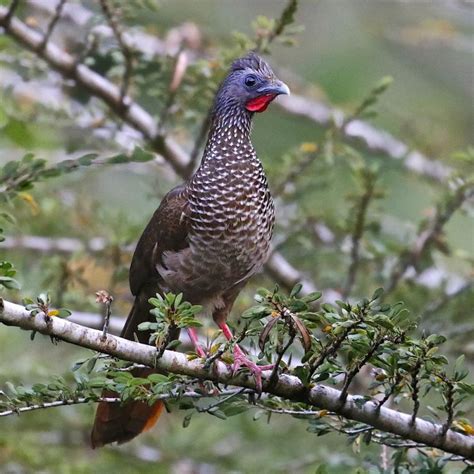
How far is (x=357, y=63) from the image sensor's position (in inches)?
424

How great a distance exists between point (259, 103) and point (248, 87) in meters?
0.09

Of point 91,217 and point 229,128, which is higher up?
point 229,128

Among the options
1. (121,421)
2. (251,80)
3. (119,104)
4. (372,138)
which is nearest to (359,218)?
(251,80)

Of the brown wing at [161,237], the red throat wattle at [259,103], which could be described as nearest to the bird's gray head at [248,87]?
the red throat wattle at [259,103]

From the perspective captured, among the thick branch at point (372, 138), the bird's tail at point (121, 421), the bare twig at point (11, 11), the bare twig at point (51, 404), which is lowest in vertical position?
the bird's tail at point (121, 421)

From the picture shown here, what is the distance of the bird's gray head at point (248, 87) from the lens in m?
4.79

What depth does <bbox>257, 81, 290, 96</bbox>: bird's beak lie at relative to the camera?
4711 mm

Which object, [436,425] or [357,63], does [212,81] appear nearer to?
[436,425]

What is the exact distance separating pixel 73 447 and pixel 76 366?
3.42 metres

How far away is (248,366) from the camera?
348cm

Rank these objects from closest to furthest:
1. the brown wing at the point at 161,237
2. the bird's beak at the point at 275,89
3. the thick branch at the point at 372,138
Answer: the brown wing at the point at 161,237
the bird's beak at the point at 275,89
the thick branch at the point at 372,138

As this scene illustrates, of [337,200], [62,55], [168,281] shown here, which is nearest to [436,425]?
[168,281]

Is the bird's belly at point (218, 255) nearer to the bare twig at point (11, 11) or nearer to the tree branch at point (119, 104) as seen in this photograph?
the tree branch at point (119, 104)

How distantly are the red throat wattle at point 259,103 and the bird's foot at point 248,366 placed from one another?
1641 mm
